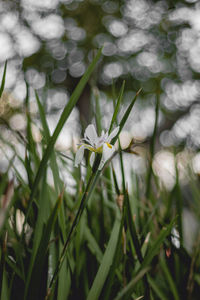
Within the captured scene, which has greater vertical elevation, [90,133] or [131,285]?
[90,133]

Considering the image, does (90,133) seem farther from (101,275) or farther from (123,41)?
(123,41)

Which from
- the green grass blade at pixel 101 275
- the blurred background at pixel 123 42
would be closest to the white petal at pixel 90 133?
the green grass blade at pixel 101 275

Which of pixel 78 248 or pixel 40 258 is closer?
pixel 40 258

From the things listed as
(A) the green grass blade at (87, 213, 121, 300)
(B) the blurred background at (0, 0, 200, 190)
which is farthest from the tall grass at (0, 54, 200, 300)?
(B) the blurred background at (0, 0, 200, 190)

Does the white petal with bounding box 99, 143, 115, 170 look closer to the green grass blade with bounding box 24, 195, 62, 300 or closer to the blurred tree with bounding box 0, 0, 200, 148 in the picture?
the green grass blade with bounding box 24, 195, 62, 300

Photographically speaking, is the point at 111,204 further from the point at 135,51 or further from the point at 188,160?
the point at 135,51

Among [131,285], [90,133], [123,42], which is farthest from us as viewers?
[123,42]

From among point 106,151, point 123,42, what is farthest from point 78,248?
point 123,42

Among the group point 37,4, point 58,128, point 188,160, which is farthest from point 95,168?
point 37,4

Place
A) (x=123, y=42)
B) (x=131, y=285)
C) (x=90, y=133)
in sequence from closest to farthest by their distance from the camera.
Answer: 1. (x=131, y=285)
2. (x=90, y=133)
3. (x=123, y=42)

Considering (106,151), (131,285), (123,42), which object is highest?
(123,42)

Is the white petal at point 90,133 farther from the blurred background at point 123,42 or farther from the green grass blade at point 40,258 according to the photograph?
the blurred background at point 123,42
